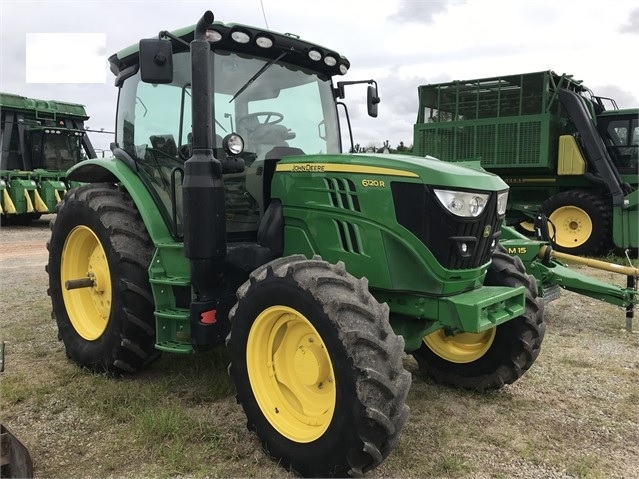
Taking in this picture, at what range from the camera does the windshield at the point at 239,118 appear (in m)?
3.43

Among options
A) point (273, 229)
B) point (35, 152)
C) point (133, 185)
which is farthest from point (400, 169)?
point (35, 152)

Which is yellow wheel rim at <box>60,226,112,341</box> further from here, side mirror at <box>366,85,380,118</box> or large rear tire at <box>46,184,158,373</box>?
side mirror at <box>366,85,380,118</box>

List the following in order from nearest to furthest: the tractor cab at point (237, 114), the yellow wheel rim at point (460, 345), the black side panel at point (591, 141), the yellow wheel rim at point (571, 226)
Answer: the tractor cab at point (237, 114)
the yellow wheel rim at point (460, 345)
the black side panel at point (591, 141)
the yellow wheel rim at point (571, 226)

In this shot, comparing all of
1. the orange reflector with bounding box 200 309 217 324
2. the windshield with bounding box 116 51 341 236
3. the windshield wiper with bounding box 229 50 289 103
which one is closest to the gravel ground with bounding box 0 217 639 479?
the orange reflector with bounding box 200 309 217 324

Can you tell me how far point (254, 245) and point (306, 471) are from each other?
1.42m

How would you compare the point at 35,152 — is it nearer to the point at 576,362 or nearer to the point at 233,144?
the point at 233,144

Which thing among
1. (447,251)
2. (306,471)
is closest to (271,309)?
(306,471)

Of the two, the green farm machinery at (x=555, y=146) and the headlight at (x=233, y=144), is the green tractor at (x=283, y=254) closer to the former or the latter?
the headlight at (x=233, y=144)

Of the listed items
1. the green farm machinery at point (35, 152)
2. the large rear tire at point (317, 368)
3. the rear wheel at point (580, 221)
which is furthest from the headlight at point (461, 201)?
the green farm machinery at point (35, 152)

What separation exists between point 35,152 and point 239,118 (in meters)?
13.2

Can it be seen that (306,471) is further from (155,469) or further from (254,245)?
(254,245)

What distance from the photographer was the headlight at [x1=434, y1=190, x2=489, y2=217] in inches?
111

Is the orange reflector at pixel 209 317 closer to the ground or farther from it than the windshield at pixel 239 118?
closer to the ground

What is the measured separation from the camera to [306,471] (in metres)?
2.59
